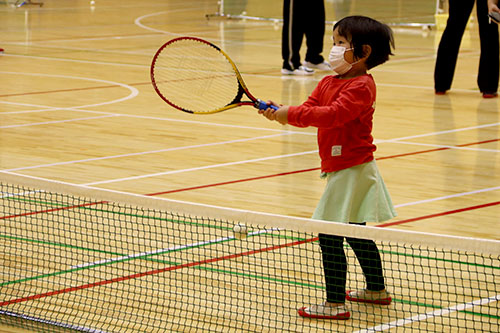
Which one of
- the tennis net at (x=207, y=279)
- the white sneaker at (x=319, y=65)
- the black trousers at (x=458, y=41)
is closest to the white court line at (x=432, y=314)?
the tennis net at (x=207, y=279)

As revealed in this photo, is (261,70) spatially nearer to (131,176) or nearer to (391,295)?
(131,176)

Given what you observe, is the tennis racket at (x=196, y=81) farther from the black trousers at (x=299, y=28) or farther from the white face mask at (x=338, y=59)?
the black trousers at (x=299, y=28)

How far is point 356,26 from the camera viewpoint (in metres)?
3.67

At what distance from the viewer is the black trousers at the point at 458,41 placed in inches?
354

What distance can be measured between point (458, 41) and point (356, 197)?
19.5ft

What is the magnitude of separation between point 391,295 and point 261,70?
300 inches

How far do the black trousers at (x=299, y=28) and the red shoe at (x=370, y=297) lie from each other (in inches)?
280

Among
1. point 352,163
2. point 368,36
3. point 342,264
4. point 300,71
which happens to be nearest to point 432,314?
point 342,264

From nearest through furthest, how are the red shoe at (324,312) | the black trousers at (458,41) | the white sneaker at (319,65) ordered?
the red shoe at (324,312) < the black trousers at (458,41) < the white sneaker at (319,65)

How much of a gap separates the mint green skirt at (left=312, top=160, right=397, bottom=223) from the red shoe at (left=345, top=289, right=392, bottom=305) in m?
0.28

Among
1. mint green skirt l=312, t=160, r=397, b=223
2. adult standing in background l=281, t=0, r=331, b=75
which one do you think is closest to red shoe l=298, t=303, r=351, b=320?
mint green skirt l=312, t=160, r=397, b=223

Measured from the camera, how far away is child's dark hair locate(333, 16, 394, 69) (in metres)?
3.66

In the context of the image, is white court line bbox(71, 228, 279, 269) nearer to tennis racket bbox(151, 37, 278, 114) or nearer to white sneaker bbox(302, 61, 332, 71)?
tennis racket bbox(151, 37, 278, 114)

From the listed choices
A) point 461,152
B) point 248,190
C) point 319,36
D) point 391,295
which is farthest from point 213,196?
point 319,36
